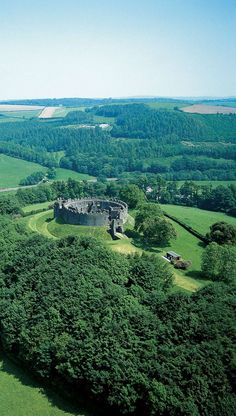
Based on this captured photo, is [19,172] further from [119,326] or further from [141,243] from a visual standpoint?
[119,326]

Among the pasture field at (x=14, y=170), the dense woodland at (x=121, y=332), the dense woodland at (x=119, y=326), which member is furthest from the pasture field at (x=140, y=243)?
the pasture field at (x=14, y=170)

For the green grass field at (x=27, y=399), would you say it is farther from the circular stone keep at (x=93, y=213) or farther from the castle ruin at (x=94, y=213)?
the circular stone keep at (x=93, y=213)

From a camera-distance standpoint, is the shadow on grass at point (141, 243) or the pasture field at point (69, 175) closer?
the shadow on grass at point (141, 243)

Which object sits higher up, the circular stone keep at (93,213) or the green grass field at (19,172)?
the circular stone keep at (93,213)

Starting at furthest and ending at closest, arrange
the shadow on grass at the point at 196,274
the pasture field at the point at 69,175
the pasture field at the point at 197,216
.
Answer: the pasture field at the point at 69,175 < the pasture field at the point at 197,216 < the shadow on grass at the point at 196,274

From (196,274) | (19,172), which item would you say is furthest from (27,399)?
(19,172)

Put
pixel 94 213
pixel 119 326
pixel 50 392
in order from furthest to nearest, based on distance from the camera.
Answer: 1. pixel 94 213
2. pixel 50 392
3. pixel 119 326
